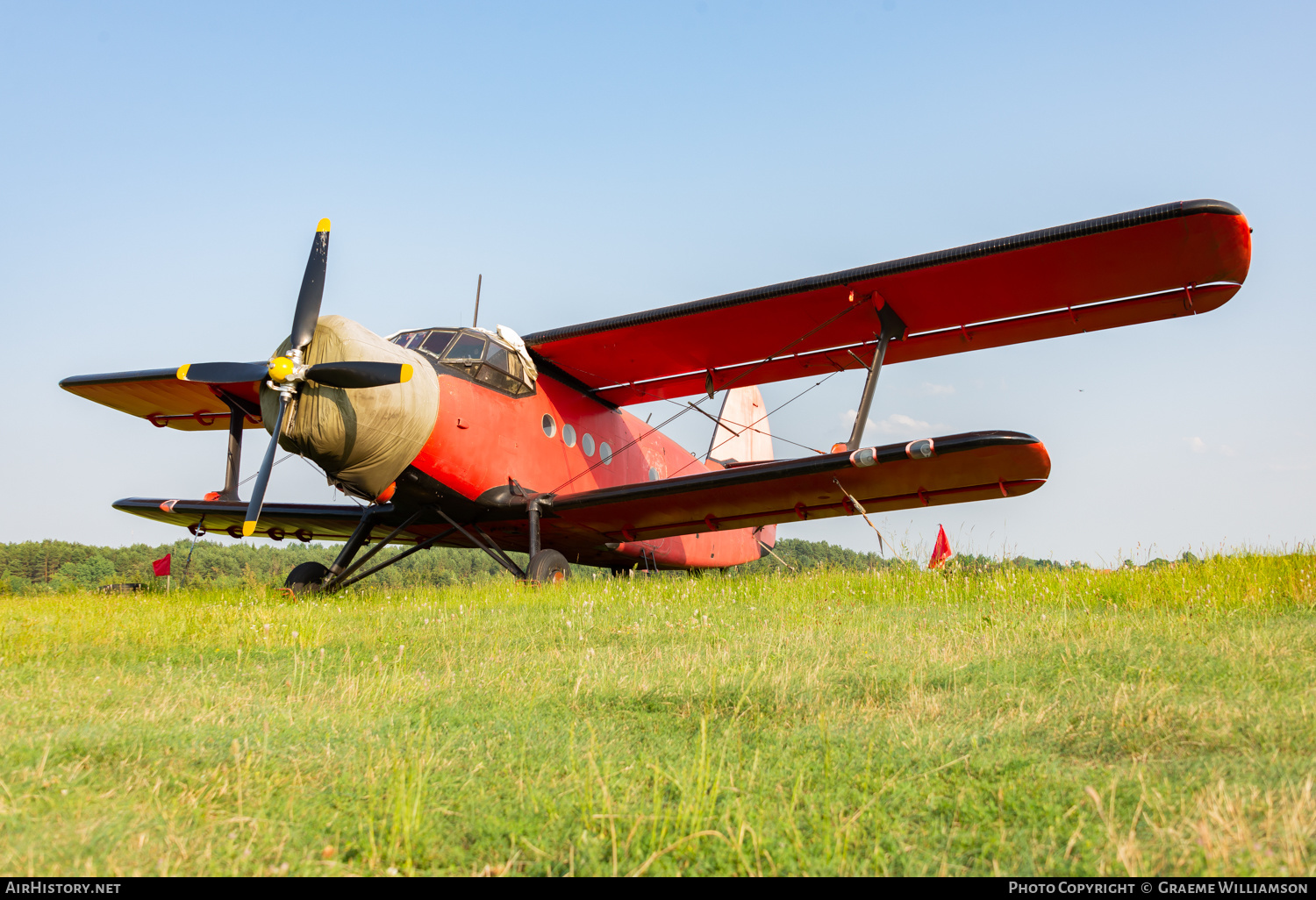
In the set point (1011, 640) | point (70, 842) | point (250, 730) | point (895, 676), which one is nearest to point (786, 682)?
point (895, 676)

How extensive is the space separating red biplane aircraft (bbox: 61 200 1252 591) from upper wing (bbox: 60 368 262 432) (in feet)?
0.13

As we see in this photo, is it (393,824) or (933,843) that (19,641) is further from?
(933,843)

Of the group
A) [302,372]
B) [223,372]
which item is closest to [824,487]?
[302,372]

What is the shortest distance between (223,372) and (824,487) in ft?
24.0

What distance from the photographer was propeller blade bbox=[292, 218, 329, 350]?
25.4 ft

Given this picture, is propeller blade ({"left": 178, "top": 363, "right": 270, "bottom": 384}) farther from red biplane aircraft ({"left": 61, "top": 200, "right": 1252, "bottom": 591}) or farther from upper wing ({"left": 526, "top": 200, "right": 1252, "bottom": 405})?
upper wing ({"left": 526, "top": 200, "right": 1252, "bottom": 405})

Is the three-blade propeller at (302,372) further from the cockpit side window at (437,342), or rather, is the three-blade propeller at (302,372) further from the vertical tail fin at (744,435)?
the vertical tail fin at (744,435)

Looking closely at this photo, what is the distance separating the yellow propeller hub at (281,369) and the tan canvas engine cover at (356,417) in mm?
195

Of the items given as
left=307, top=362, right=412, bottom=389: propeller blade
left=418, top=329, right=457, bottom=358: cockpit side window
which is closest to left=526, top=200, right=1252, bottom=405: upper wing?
left=418, top=329, right=457, bottom=358: cockpit side window

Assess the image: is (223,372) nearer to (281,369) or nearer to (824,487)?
(281,369)

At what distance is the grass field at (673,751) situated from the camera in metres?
1.77

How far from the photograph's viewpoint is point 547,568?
956 cm

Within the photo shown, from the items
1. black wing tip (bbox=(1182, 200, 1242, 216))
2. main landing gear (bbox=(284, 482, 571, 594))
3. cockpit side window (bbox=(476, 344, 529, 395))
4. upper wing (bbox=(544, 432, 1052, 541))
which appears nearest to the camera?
black wing tip (bbox=(1182, 200, 1242, 216))

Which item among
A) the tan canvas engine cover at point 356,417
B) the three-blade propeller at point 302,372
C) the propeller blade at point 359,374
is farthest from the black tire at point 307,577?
the propeller blade at point 359,374
